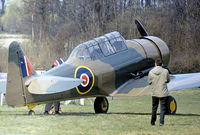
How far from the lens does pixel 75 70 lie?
11.0m

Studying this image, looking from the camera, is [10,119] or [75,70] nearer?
[10,119]

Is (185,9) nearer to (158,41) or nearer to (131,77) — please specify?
(158,41)

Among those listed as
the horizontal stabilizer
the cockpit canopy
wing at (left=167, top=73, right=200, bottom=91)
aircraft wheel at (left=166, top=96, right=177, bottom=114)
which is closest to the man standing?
the horizontal stabilizer

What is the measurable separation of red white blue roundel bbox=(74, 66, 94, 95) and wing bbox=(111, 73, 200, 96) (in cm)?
100

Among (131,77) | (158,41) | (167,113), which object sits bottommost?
(167,113)

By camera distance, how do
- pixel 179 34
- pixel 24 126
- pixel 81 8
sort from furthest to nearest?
pixel 81 8, pixel 179 34, pixel 24 126

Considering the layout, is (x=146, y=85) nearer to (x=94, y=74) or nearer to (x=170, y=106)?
(x=170, y=106)

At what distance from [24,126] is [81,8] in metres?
36.8

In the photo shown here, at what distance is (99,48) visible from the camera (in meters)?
12.1

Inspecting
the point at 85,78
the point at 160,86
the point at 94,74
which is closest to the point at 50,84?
the point at 85,78

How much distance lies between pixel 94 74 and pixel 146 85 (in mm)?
1448

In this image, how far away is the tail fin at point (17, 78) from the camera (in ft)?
32.3

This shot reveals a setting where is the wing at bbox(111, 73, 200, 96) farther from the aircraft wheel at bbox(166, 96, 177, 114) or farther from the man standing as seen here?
the man standing

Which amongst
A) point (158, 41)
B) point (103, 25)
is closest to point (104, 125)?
point (158, 41)
